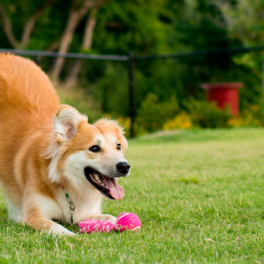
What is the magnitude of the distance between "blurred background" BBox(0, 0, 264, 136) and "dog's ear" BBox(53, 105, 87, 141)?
6.32 meters

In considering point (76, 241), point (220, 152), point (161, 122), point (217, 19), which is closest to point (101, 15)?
point (217, 19)

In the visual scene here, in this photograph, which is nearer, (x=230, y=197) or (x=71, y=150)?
(x=71, y=150)

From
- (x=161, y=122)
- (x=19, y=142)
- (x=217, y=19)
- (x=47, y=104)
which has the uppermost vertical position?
(x=217, y=19)

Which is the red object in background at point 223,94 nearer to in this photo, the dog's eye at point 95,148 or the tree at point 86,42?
the tree at point 86,42

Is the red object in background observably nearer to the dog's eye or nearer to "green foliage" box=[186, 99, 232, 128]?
"green foliage" box=[186, 99, 232, 128]

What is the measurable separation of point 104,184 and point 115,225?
362 mm

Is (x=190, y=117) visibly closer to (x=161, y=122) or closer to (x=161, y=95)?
(x=161, y=122)

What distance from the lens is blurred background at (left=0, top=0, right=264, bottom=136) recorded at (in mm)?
13227

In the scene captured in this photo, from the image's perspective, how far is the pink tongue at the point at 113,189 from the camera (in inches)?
118

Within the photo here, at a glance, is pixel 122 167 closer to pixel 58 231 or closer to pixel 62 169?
pixel 62 169

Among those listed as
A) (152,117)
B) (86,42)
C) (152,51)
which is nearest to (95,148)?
(152,117)

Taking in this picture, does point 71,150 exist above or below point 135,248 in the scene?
above

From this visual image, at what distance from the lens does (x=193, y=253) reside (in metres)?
2.29

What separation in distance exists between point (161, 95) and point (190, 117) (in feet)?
15.5
